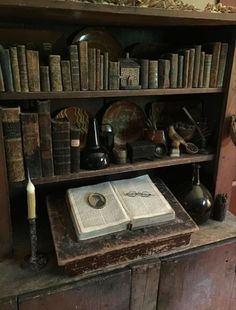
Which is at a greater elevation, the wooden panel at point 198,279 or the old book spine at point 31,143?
the old book spine at point 31,143

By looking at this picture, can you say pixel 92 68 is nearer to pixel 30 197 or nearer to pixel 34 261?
pixel 30 197

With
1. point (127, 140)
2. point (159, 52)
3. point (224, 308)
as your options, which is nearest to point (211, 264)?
point (224, 308)

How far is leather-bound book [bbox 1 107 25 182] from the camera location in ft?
2.95

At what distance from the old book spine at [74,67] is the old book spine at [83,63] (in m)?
0.01

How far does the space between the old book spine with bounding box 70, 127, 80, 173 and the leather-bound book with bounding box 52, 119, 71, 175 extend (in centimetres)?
1

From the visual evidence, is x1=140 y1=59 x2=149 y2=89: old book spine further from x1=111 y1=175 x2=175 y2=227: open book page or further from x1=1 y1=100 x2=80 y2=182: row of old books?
x1=111 y1=175 x2=175 y2=227: open book page

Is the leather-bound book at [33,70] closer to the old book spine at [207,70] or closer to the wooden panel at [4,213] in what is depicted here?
the wooden panel at [4,213]

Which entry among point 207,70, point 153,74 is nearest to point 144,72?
point 153,74

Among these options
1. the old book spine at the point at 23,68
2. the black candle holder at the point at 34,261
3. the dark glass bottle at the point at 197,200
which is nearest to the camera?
the old book spine at the point at 23,68

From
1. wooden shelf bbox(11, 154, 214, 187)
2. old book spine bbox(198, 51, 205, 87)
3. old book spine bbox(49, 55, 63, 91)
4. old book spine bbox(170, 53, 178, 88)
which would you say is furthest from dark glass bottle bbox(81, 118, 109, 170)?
old book spine bbox(198, 51, 205, 87)

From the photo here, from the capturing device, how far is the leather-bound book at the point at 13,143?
0.90 metres

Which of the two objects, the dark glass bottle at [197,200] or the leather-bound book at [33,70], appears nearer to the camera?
the leather-bound book at [33,70]

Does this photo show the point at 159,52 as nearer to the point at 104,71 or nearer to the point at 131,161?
the point at 104,71

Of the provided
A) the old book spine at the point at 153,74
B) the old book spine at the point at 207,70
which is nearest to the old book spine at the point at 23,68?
the old book spine at the point at 153,74
